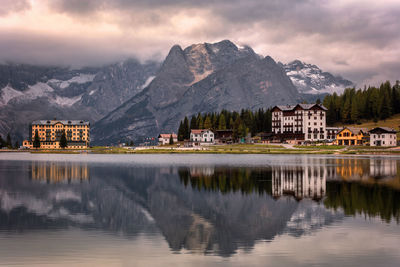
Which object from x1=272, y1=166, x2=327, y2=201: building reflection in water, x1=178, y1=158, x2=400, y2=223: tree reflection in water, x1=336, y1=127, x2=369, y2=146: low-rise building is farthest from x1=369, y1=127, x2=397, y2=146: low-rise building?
x1=272, y1=166, x2=327, y2=201: building reflection in water

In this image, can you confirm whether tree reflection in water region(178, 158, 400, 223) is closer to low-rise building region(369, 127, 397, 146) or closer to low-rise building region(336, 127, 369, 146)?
low-rise building region(369, 127, 397, 146)

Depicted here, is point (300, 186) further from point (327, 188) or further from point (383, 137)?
point (383, 137)

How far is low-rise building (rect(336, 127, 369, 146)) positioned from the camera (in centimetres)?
19225

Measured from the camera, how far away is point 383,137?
179 metres

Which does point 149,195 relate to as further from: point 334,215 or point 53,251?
point 53,251

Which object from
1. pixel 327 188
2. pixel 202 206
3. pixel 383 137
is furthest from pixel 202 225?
pixel 383 137

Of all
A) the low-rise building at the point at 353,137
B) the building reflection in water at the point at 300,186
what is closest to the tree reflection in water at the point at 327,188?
the building reflection in water at the point at 300,186

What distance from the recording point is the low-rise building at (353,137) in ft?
631

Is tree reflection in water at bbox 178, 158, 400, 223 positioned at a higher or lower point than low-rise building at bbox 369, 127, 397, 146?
lower

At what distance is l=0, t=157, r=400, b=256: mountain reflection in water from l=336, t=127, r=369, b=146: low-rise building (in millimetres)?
131046

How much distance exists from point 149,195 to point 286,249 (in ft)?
91.9

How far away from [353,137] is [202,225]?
572 feet

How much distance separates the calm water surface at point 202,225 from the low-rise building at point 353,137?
140703mm

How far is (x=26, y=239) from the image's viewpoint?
2798 cm
